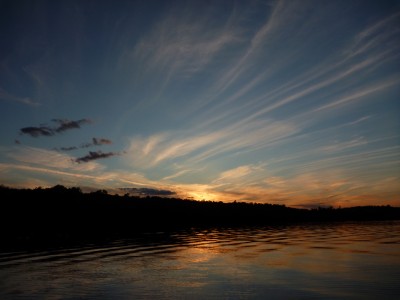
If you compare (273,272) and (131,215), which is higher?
(131,215)

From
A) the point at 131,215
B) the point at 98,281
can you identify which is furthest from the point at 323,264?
the point at 131,215

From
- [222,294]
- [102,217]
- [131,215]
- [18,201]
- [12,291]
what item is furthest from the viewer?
[131,215]

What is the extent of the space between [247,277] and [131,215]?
344 feet

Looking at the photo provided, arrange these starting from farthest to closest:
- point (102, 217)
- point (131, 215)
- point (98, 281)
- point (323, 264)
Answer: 1. point (131, 215)
2. point (102, 217)
3. point (323, 264)
4. point (98, 281)

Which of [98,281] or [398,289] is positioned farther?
[98,281]

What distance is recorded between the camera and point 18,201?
92438 millimetres

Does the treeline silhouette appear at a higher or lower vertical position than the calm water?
higher

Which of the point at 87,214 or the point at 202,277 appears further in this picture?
the point at 87,214

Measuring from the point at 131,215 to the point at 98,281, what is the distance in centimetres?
10379

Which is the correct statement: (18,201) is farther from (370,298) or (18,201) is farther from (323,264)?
(370,298)

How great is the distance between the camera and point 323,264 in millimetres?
23562

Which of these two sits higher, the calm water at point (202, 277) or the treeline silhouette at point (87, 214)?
the treeline silhouette at point (87, 214)

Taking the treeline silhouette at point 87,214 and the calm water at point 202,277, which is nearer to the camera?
the calm water at point 202,277

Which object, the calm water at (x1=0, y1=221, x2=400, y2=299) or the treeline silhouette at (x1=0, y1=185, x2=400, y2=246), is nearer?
the calm water at (x1=0, y1=221, x2=400, y2=299)
